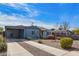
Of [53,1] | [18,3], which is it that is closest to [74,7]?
[53,1]

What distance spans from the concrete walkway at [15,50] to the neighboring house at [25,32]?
37 centimetres

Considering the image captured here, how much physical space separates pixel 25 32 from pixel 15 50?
855 millimetres

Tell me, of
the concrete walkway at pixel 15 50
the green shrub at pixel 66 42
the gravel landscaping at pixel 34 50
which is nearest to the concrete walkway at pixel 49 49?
the gravel landscaping at pixel 34 50

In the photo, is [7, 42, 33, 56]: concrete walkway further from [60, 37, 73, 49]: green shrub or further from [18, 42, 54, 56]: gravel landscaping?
[60, 37, 73, 49]: green shrub

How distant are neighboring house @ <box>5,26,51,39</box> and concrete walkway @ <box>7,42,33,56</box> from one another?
37 cm

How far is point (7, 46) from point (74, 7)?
3.16 metres

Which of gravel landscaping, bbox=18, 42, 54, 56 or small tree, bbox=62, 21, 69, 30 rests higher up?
small tree, bbox=62, 21, 69, 30

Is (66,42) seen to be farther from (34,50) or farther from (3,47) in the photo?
(3,47)

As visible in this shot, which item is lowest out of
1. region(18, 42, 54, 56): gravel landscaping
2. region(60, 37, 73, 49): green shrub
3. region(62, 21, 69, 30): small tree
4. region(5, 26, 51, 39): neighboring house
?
region(18, 42, 54, 56): gravel landscaping

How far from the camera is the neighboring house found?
19188mm

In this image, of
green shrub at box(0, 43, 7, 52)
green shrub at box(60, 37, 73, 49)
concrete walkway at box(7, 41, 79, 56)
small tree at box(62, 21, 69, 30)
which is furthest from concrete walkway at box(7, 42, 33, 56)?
small tree at box(62, 21, 69, 30)

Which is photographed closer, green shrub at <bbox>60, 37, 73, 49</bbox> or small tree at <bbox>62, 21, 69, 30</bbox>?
small tree at <bbox>62, 21, 69, 30</bbox>

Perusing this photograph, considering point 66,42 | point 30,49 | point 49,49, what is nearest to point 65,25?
point 66,42

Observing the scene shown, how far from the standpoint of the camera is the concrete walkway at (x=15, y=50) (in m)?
19.0
